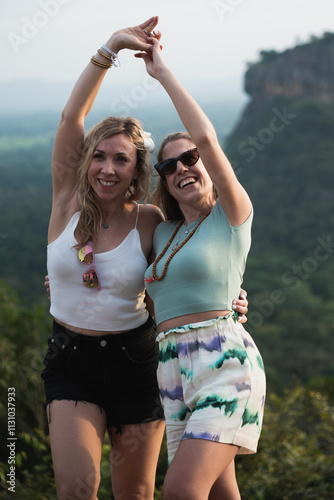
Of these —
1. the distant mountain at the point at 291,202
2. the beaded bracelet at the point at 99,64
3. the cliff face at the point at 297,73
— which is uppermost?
the cliff face at the point at 297,73

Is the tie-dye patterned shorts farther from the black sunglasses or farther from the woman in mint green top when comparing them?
the black sunglasses

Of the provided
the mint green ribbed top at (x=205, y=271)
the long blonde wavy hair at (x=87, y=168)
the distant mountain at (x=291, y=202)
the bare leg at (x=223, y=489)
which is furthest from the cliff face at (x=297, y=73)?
the bare leg at (x=223, y=489)

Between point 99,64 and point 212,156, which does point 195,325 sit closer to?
point 212,156

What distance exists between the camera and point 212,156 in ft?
8.95

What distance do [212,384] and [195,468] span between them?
353 mm

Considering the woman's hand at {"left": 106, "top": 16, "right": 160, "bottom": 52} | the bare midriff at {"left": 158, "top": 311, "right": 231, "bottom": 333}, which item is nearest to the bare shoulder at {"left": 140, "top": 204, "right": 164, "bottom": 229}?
the bare midriff at {"left": 158, "top": 311, "right": 231, "bottom": 333}

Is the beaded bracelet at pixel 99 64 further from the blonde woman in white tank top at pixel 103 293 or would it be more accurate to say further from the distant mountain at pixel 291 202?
the distant mountain at pixel 291 202

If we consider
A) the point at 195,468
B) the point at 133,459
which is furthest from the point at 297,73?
the point at 195,468

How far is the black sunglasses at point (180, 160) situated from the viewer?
9.75 ft

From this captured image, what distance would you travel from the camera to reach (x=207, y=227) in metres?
2.83

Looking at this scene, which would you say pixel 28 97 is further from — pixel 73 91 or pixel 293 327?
pixel 73 91

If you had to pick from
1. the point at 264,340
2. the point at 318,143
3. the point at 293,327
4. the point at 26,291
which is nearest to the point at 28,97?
the point at 26,291

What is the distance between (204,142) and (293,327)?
27604 mm

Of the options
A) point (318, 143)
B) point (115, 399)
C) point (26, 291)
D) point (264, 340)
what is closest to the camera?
point (115, 399)
